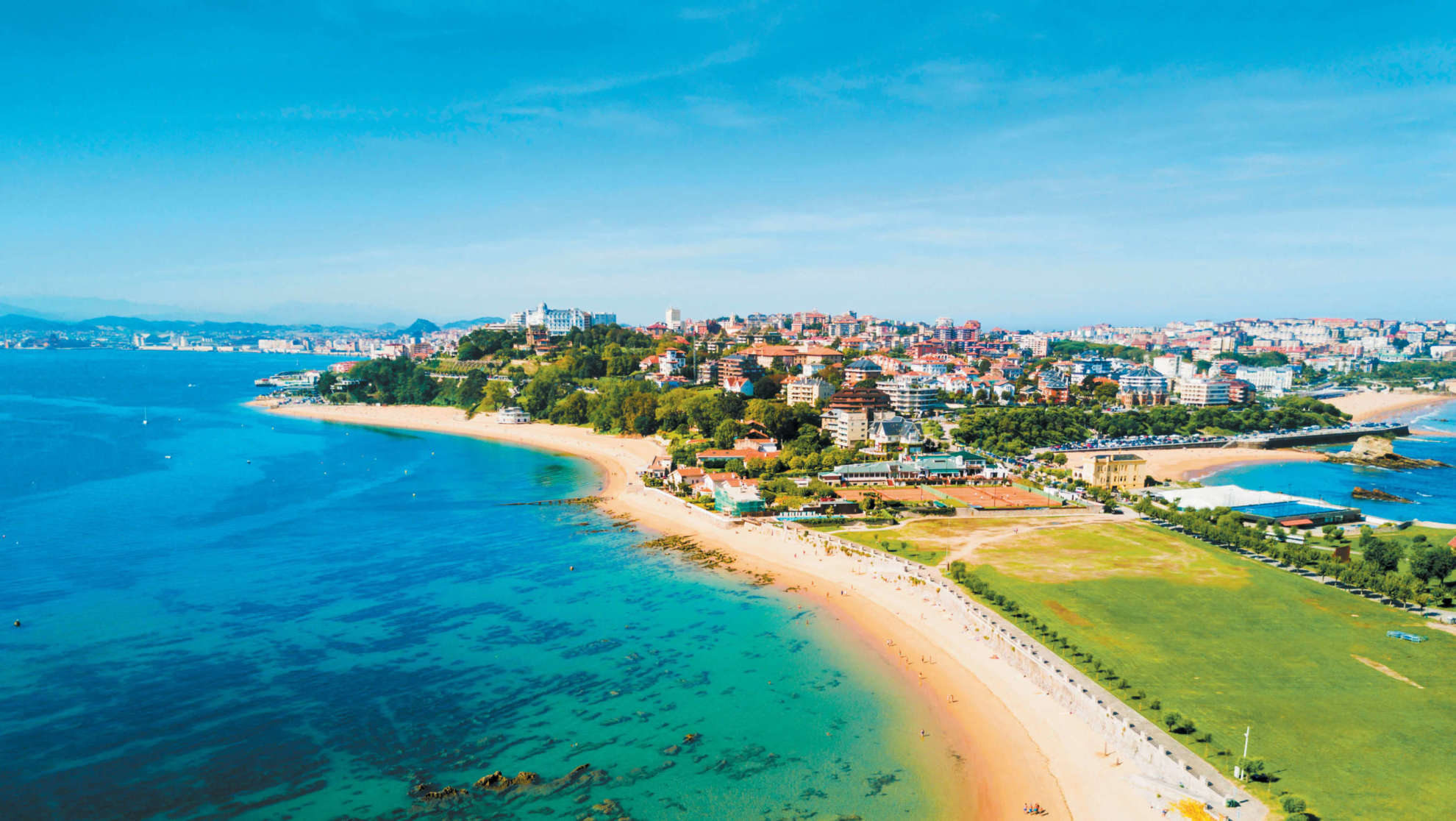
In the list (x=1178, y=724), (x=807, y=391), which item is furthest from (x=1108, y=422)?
(x=1178, y=724)

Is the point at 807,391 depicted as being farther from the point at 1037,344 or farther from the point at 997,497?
the point at 1037,344

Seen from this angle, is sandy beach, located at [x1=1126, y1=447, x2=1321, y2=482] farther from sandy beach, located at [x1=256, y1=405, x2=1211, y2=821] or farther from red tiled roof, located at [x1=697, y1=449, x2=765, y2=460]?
sandy beach, located at [x1=256, y1=405, x2=1211, y2=821]

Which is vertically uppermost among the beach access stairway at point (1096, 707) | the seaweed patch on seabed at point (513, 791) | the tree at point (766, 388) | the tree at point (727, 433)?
the tree at point (766, 388)

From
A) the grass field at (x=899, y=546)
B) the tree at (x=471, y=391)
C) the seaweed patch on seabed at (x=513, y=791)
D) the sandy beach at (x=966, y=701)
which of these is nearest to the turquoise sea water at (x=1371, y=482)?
the grass field at (x=899, y=546)

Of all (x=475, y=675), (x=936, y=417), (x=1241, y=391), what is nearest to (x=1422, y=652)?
(x=475, y=675)

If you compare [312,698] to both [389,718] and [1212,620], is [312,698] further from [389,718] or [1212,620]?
[1212,620]

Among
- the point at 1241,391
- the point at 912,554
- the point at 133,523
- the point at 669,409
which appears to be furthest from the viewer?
the point at 1241,391

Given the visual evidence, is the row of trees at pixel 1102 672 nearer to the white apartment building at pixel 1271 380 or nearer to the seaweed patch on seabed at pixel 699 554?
the seaweed patch on seabed at pixel 699 554

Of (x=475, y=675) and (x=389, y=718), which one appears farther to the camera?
(x=475, y=675)
